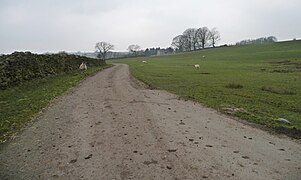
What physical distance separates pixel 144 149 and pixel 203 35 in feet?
429

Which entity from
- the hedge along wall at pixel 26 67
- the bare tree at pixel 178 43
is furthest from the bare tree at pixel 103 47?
the hedge along wall at pixel 26 67

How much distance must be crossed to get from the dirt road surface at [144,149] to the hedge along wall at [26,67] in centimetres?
697

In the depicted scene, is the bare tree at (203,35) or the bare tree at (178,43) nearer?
the bare tree at (203,35)

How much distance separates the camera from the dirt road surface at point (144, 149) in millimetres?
5031

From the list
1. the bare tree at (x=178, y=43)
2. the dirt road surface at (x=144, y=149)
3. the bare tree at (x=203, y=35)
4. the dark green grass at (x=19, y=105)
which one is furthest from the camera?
the bare tree at (x=178, y=43)

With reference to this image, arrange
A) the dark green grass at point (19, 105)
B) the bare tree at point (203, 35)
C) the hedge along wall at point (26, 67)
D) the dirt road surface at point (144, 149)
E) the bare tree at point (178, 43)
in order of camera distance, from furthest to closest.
→ the bare tree at point (178, 43), the bare tree at point (203, 35), the hedge along wall at point (26, 67), the dark green grass at point (19, 105), the dirt road surface at point (144, 149)

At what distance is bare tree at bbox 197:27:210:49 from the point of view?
130m

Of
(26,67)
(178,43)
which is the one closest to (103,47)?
(178,43)

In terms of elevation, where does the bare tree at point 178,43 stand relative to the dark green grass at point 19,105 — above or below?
above

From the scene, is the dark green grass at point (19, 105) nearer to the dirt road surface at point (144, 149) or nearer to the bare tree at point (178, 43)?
the dirt road surface at point (144, 149)

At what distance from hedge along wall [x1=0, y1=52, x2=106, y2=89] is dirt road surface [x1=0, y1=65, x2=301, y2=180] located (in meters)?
6.97

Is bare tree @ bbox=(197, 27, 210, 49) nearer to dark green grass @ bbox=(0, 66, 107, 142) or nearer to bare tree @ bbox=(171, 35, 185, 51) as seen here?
bare tree @ bbox=(171, 35, 185, 51)

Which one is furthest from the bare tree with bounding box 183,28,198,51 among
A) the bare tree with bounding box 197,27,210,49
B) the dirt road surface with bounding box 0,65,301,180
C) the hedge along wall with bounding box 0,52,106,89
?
the dirt road surface with bounding box 0,65,301,180

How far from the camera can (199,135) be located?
7250 mm
